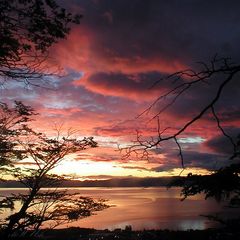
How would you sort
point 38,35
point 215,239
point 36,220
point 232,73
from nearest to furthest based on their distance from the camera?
point 232,73, point 215,239, point 38,35, point 36,220

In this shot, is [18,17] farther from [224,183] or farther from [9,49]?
[224,183]

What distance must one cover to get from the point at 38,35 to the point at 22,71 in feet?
3.67

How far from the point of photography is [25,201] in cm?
1306

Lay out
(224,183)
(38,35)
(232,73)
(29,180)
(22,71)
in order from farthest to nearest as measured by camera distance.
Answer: (29,180)
(38,35)
(22,71)
(224,183)
(232,73)

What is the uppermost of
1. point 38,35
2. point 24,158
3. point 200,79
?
Answer: point 38,35

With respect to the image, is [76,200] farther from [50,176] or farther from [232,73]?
[232,73]

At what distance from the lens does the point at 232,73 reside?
352 cm

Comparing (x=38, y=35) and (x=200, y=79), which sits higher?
(x=38, y=35)

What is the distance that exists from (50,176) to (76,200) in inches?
54.2

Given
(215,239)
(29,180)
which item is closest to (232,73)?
(215,239)

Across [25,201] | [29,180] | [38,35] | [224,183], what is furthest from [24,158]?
[224,183]

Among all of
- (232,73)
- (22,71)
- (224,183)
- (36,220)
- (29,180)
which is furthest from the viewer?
(29,180)

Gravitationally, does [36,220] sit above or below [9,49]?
below

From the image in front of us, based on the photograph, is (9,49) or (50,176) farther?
(50,176)
